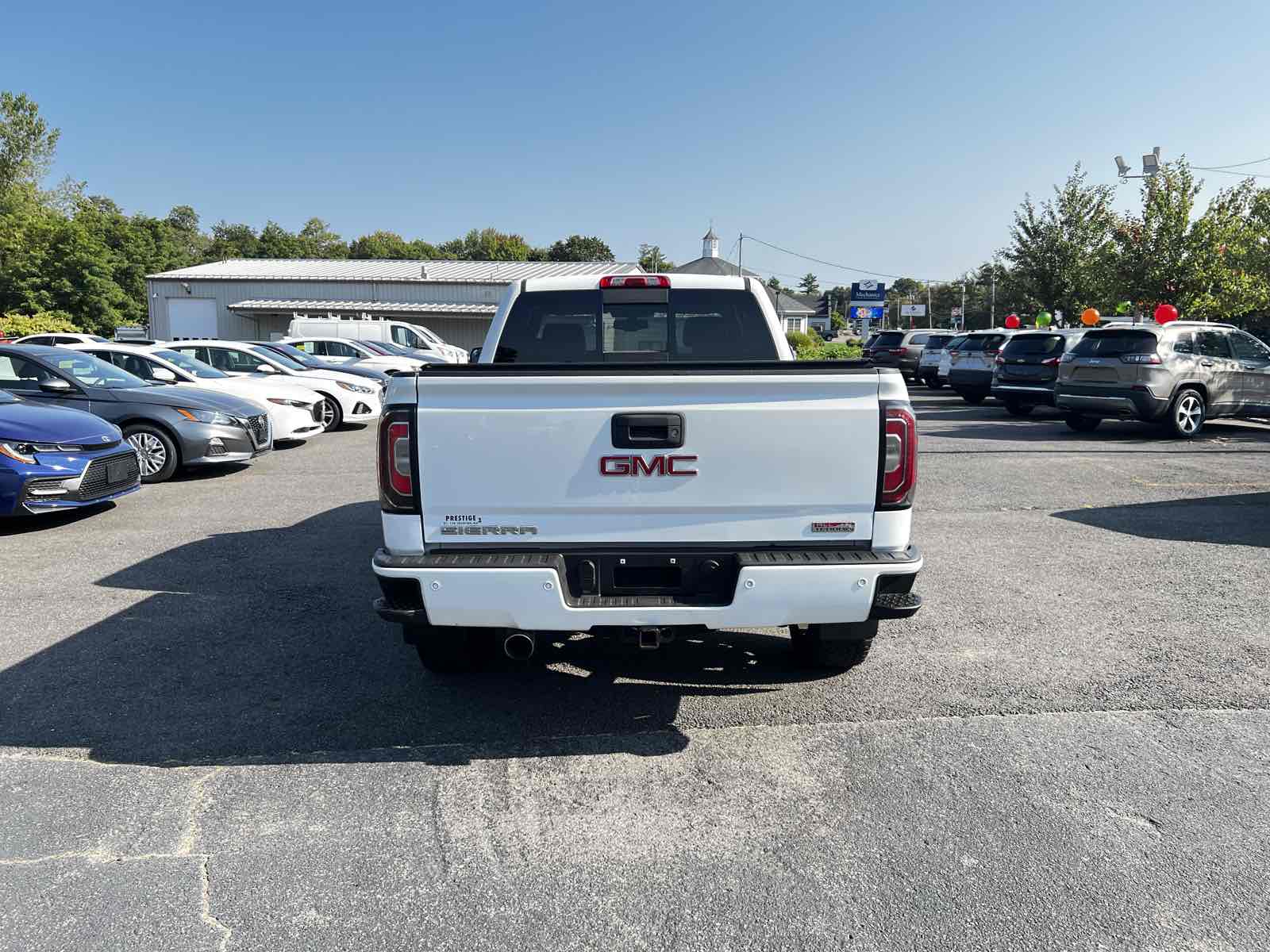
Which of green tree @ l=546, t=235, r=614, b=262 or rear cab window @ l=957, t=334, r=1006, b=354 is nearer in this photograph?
rear cab window @ l=957, t=334, r=1006, b=354

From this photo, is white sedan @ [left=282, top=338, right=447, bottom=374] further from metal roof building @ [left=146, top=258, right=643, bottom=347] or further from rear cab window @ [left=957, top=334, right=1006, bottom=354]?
metal roof building @ [left=146, top=258, right=643, bottom=347]

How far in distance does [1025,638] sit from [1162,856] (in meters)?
2.28

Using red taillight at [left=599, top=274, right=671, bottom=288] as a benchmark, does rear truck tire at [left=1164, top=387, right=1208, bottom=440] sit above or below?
below

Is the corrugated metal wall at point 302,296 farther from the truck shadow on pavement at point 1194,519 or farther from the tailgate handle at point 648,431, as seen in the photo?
Result: the tailgate handle at point 648,431

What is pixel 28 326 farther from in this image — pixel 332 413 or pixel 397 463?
pixel 397 463

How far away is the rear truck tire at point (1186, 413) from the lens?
14.2m

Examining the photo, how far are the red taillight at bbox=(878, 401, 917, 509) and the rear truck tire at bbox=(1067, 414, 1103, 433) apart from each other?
13335 millimetres

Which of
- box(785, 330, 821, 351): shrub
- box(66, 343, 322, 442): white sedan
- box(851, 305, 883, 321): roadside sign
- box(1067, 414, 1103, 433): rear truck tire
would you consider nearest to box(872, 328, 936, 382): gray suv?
box(1067, 414, 1103, 433): rear truck tire

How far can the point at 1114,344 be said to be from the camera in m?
14.3

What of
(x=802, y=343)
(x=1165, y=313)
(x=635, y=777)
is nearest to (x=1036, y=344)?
(x=1165, y=313)

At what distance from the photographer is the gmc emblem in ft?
11.8

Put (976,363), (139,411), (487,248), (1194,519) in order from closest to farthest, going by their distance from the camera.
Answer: (1194,519), (139,411), (976,363), (487,248)

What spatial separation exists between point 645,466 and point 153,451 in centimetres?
881

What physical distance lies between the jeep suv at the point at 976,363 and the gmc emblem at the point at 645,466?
18402mm
